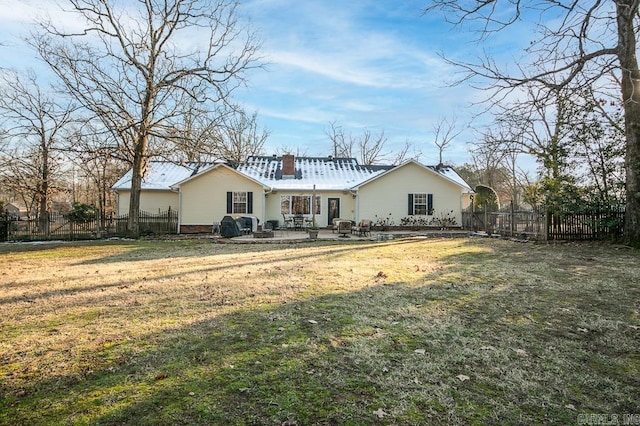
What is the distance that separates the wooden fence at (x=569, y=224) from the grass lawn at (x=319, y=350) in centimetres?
795

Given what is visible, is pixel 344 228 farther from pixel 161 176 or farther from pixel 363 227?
pixel 161 176

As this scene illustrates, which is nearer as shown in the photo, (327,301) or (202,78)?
(327,301)

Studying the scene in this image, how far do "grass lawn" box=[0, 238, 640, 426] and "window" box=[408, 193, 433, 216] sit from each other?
16363 mm

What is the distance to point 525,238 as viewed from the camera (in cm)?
1644

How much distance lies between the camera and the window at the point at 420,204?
24219mm

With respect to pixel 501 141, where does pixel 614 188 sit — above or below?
below

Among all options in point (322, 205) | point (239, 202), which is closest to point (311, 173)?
point (322, 205)

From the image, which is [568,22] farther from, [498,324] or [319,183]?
[319,183]

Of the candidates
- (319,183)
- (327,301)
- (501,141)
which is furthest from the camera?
(319,183)

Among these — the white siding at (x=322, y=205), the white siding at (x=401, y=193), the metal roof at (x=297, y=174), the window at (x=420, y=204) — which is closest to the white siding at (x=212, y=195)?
the metal roof at (x=297, y=174)

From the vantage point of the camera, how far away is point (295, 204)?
25.1m

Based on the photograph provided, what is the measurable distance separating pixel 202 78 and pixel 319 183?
9759 mm

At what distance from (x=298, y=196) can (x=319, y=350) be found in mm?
21367

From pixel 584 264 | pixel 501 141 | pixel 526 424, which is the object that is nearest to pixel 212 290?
pixel 526 424
